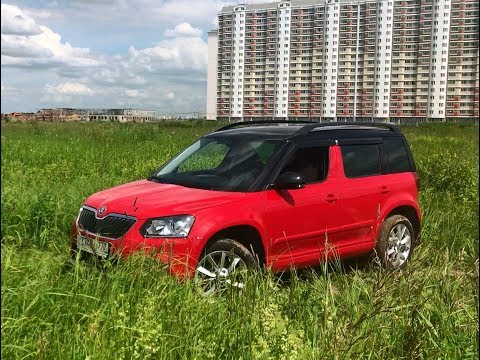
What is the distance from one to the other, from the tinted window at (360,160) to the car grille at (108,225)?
2.53 metres

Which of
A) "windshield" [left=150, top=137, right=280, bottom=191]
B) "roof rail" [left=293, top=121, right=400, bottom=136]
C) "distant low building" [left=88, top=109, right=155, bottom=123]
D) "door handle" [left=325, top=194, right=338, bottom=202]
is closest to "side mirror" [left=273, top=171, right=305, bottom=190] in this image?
"windshield" [left=150, top=137, right=280, bottom=191]

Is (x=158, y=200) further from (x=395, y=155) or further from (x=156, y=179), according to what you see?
(x=395, y=155)

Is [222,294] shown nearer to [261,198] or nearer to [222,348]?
[222,348]

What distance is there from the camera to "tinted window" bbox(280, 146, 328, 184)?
17.9 feet

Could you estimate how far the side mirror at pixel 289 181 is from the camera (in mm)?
4980

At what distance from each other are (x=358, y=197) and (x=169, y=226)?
7.75 ft

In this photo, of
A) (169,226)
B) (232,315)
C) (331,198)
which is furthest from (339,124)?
(232,315)

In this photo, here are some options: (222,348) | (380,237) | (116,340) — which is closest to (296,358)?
(222,348)

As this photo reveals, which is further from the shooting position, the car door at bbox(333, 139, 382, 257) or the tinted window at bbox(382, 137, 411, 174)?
the tinted window at bbox(382, 137, 411, 174)

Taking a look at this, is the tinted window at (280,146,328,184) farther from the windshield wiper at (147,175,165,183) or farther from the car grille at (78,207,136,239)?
the car grille at (78,207,136,239)

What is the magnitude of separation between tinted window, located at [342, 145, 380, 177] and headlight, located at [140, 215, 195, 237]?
216 centimetres

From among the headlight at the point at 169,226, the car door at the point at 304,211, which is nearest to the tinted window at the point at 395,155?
the car door at the point at 304,211

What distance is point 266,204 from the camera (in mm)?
4984

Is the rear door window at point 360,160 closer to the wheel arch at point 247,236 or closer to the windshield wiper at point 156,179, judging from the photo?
the wheel arch at point 247,236
